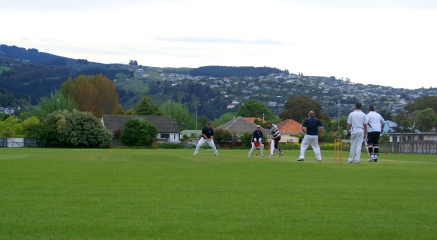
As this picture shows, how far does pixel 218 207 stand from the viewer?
482 inches

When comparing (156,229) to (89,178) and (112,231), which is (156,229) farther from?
(89,178)

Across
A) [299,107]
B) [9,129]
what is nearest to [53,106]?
[9,129]

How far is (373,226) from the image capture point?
10320 mm

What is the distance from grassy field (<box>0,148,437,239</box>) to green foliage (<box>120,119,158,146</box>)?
87.3 metres

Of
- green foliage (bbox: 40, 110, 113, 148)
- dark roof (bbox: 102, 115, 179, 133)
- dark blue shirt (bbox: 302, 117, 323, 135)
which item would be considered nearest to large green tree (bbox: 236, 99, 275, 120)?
dark roof (bbox: 102, 115, 179, 133)

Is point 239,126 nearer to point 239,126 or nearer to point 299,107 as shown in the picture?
point 239,126

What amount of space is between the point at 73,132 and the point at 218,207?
8967 centimetres

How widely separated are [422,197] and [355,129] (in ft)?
41.6

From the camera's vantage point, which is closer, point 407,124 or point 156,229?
point 156,229

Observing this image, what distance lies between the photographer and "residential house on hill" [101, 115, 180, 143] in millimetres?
130875

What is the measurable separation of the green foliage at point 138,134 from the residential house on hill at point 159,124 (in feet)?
69.2

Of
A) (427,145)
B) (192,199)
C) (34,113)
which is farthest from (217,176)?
(34,113)

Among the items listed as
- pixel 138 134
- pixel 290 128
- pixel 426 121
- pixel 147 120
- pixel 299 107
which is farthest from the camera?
pixel 299 107

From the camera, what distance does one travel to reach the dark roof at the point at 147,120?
427 feet
